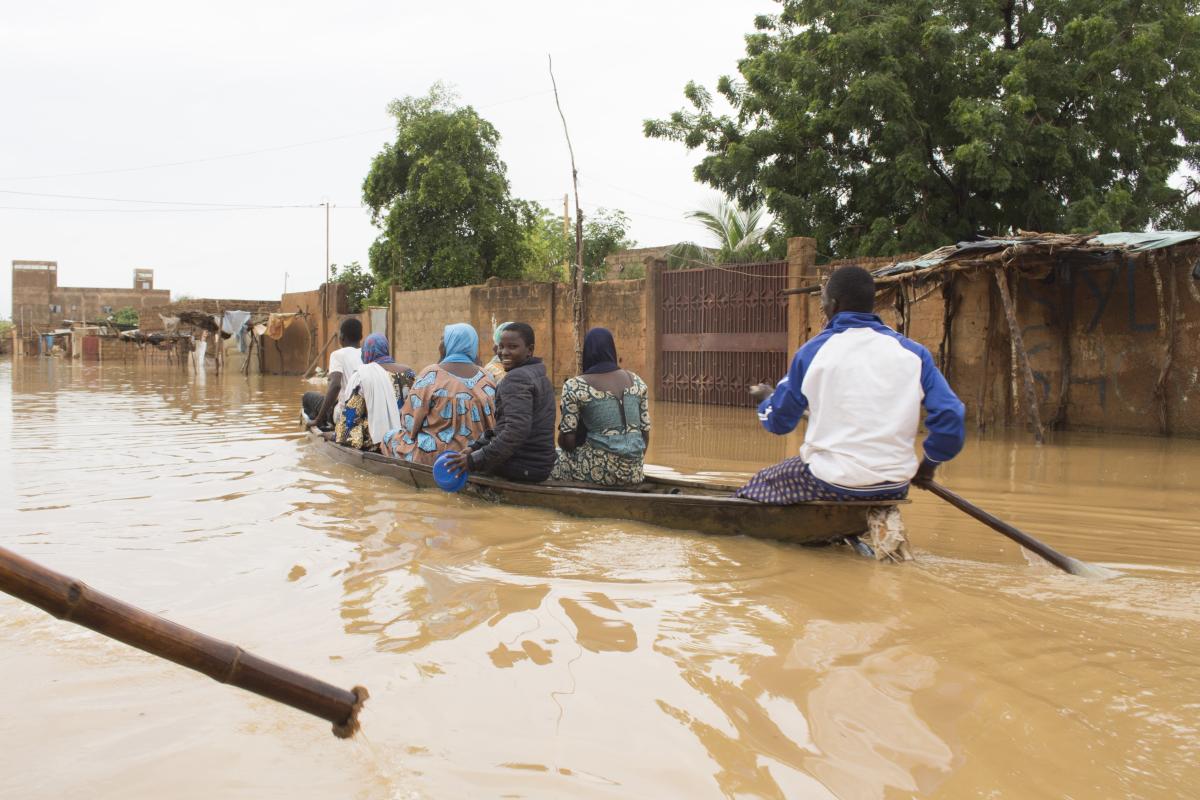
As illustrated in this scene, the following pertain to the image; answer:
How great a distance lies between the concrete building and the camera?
53062mm

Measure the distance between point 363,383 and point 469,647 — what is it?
16.2ft

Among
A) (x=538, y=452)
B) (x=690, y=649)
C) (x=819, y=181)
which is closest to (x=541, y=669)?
(x=690, y=649)

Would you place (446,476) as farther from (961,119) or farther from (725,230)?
(725,230)

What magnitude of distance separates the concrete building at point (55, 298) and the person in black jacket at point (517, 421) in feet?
173

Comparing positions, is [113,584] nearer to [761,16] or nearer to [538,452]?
[538,452]

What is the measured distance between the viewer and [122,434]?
448 inches

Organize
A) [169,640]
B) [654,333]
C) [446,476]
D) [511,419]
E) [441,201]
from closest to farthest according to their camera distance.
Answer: [169,640], [511,419], [446,476], [654,333], [441,201]

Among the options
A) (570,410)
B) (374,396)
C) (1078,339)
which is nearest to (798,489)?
(570,410)

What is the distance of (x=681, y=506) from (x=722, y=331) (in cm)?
1025

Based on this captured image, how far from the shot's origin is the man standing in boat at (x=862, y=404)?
14.2ft

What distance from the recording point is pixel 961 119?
12.9 meters

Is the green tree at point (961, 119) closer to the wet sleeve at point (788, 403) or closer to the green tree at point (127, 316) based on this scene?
the wet sleeve at point (788, 403)

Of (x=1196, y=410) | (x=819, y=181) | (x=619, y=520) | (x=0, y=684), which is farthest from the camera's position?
(x=819, y=181)

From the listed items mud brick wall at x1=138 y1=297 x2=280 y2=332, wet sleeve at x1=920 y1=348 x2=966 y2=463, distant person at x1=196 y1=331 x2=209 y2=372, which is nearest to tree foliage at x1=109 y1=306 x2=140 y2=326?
mud brick wall at x1=138 y1=297 x2=280 y2=332
